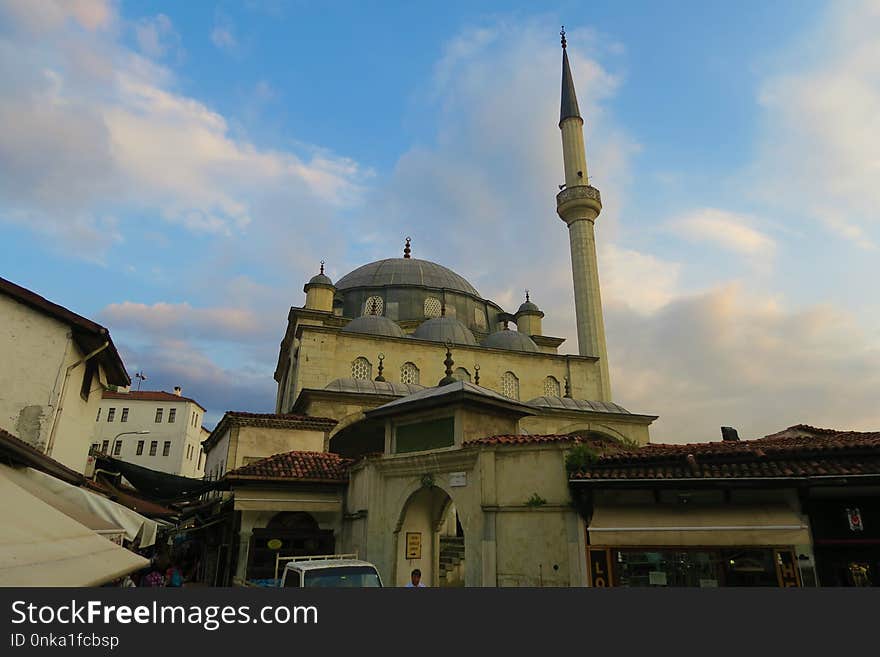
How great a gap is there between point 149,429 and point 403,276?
24460mm

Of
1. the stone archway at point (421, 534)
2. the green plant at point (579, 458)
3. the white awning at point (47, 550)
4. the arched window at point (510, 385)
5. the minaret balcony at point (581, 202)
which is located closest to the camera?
the white awning at point (47, 550)

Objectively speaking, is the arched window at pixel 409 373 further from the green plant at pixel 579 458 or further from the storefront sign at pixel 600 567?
the storefront sign at pixel 600 567

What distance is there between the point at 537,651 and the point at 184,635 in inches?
83.1

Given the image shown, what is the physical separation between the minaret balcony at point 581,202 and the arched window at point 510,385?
378 inches

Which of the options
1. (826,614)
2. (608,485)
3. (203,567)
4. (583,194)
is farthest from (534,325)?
(826,614)

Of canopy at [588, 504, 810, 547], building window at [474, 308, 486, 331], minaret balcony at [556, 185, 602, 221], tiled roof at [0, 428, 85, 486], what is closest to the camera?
tiled roof at [0, 428, 85, 486]

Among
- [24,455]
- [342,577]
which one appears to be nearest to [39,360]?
[24,455]

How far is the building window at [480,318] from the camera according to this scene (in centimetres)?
3170

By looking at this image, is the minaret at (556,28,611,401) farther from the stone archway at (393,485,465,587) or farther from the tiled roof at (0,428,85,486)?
the tiled roof at (0,428,85,486)

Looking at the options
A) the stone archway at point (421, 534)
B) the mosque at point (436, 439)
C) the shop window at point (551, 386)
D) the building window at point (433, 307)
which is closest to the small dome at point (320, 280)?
the mosque at point (436, 439)

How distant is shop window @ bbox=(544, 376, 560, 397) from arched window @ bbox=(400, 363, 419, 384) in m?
6.14

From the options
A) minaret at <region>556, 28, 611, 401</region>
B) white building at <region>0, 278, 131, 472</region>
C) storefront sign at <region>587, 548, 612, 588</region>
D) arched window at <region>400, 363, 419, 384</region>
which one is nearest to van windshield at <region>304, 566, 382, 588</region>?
storefront sign at <region>587, 548, 612, 588</region>

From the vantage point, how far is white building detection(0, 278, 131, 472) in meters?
9.05

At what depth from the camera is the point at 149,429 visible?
41562 millimetres
